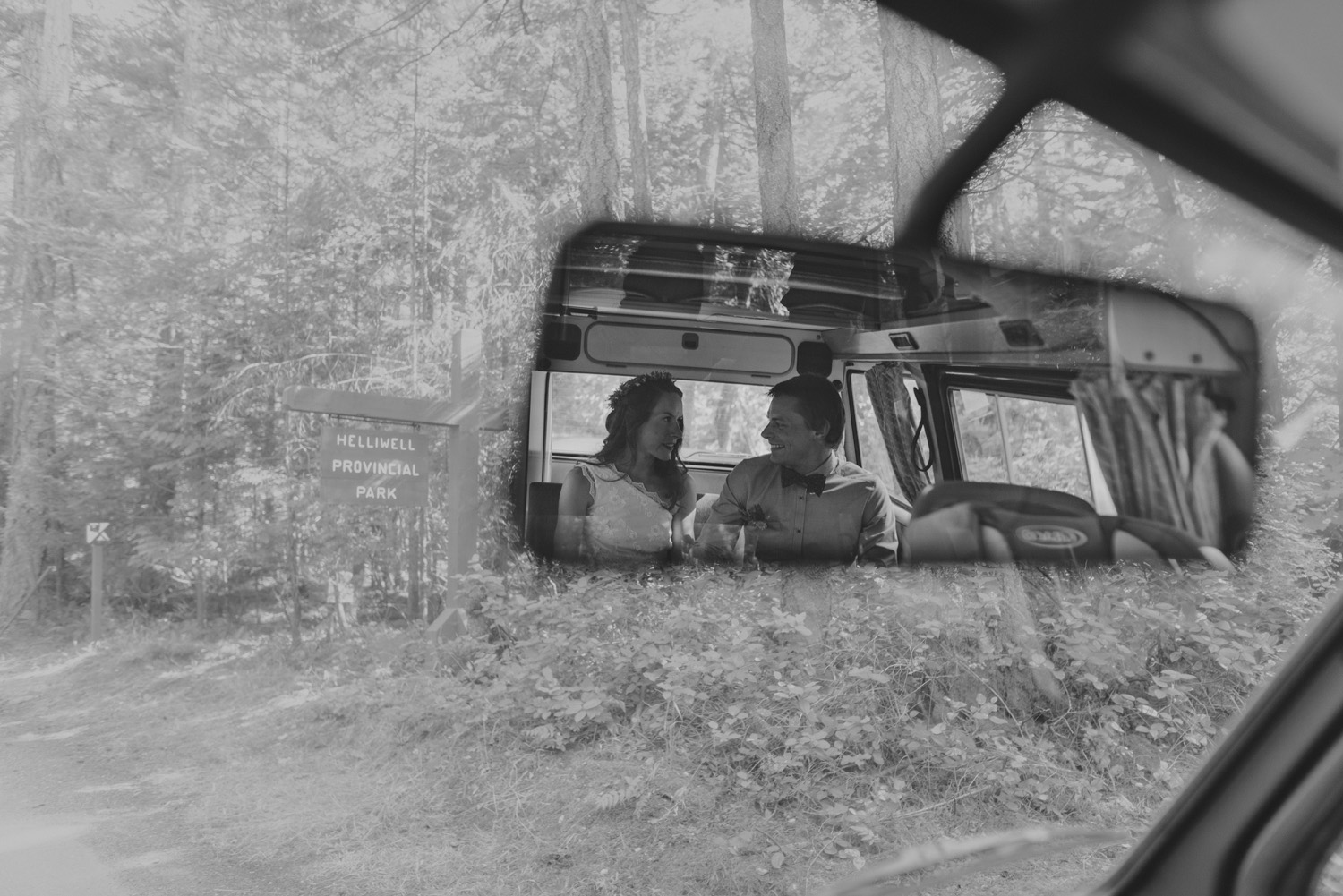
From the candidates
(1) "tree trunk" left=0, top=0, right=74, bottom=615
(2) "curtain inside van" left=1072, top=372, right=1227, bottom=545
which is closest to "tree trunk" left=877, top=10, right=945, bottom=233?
(2) "curtain inside van" left=1072, top=372, right=1227, bottom=545

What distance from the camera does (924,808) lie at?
4512 millimetres

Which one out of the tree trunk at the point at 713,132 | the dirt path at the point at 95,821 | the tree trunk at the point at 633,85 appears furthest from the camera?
the tree trunk at the point at 713,132

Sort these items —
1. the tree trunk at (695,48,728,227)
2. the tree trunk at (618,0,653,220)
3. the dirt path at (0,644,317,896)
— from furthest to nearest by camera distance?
the tree trunk at (695,48,728,227) < the tree trunk at (618,0,653,220) < the dirt path at (0,644,317,896)

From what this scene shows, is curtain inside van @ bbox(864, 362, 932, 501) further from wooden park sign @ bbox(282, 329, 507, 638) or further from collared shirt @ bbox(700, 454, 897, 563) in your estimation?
wooden park sign @ bbox(282, 329, 507, 638)

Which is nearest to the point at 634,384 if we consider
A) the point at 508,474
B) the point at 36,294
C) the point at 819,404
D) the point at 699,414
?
the point at 699,414

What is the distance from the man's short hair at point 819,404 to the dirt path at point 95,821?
382 cm

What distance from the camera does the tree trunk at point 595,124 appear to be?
7137mm

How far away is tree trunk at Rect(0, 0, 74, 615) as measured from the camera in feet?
44.3

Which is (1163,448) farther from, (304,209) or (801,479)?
(304,209)

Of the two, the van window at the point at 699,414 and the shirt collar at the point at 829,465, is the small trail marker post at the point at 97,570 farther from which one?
the shirt collar at the point at 829,465

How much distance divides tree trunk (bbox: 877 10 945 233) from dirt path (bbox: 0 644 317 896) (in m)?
5.19

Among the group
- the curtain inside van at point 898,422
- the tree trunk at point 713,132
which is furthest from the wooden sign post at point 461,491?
the curtain inside van at point 898,422

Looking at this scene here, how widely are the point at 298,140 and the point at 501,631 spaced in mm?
8718

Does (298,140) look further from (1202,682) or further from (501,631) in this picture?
(1202,682)
